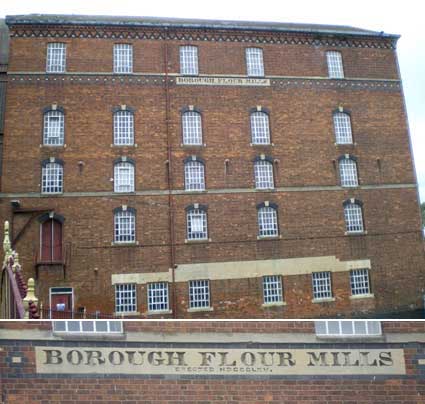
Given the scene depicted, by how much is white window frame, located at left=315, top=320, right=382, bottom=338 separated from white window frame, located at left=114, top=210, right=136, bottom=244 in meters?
15.5

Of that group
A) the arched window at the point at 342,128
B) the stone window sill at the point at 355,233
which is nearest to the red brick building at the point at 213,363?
the stone window sill at the point at 355,233

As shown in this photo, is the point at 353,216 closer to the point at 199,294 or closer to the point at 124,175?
the point at 199,294

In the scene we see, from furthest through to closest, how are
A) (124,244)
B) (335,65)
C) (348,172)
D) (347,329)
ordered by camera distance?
(335,65) < (348,172) < (124,244) < (347,329)

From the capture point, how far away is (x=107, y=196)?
25.3m

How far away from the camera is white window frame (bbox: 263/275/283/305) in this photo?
25.6m

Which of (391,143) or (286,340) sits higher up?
(391,143)

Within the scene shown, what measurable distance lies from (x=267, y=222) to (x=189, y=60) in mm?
10129

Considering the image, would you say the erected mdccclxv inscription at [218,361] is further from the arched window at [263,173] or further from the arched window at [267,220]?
the arched window at [263,173]

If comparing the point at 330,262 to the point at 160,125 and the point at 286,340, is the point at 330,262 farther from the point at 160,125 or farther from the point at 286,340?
the point at 286,340

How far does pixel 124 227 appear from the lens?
25.3 m

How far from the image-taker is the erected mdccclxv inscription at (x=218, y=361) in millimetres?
10664

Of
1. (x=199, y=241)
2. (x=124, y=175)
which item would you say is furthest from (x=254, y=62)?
(x=199, y=241)

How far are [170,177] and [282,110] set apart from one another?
7.56 metres

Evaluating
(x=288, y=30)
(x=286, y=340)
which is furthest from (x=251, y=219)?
(x=286, y=340)
